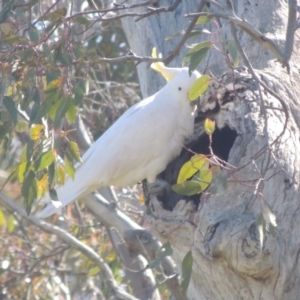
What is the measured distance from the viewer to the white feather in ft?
9.60

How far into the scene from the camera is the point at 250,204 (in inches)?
86.3

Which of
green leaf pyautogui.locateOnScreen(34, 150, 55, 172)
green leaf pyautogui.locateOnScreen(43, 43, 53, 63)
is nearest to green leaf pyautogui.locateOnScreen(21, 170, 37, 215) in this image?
green leaf pyautogui.locateOnScreen(34, 150, 55, 172)

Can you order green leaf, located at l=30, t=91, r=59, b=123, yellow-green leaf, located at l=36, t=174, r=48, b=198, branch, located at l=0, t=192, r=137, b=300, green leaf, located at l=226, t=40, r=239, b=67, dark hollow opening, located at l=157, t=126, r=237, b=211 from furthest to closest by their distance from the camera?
1. branch, located at l=0, t=192, r=137, b=300
2. dark hollow opening, located at l=157, t=126, r=237, b=211
3. yellow-green leaf, located at l=36, t=174, r=48, b=198
4. green leaf, located at l=30, t=91, r=59, b=123
5. green leaf, located at l=226, t=40, r=239, b=67

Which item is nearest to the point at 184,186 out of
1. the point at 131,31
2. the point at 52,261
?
the point at 131,31

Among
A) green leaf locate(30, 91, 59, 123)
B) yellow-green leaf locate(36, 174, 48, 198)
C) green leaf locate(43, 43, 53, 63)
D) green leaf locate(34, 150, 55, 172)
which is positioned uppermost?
green leaf locate(43, 43, 53, 63)

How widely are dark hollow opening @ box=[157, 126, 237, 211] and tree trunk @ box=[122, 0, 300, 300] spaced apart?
8 centimetres

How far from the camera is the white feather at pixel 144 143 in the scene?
9.60 feet

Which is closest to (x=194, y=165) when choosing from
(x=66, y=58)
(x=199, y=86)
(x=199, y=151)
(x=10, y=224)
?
(x=199, y=86)

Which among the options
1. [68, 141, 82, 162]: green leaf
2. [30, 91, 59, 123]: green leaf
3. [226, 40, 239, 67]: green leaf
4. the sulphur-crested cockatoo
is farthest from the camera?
the sulphur-crested cockatoo

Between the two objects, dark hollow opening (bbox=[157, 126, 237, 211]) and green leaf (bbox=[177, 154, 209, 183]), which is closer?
green leaf (bbox=[177, 154, 209, 183])

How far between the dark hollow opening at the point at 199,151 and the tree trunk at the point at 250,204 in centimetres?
8

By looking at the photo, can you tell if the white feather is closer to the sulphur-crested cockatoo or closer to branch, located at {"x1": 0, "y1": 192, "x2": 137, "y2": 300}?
the sulphur-crested cockatoo

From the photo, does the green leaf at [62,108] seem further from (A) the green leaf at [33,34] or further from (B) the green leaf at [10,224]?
(B) the green leaf at [10,224]

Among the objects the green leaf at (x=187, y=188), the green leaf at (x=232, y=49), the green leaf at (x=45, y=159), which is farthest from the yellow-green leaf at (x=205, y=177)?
the green leaf at (x=45, y=159)
